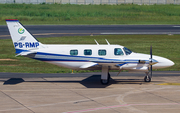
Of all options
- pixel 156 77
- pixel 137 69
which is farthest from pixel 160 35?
pixel 137 69

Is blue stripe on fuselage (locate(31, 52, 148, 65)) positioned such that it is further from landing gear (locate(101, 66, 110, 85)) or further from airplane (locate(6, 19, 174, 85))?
landing gear (locate(101, 66, 110, 85))

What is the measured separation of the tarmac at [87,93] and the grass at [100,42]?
2.75m

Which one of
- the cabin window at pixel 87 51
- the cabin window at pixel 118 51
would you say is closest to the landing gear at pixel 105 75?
the cabin window at pixel 118 51

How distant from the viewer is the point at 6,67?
95.1 ft

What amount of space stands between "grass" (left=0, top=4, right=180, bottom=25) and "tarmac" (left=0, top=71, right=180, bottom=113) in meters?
48.6

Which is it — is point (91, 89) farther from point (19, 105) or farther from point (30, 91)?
point (19, 105)

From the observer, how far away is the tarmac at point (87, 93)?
54.6ft

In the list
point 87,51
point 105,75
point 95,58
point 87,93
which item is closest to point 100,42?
point 87,51

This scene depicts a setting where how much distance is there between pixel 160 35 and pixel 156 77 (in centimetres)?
2883

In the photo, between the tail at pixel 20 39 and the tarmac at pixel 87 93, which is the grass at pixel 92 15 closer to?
the tarmac at pixel 87 93

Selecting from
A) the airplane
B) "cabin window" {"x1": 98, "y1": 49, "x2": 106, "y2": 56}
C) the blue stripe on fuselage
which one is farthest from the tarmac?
"cabin window" {"x1": 98, "y1": 49, "x2": 106, "y2": 56}

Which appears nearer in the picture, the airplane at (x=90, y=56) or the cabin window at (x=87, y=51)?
the airplane at (x=90, y=56)

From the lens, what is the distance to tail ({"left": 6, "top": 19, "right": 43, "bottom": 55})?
73.4 feet

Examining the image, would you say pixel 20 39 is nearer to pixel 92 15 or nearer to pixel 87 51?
pixel 87 51
